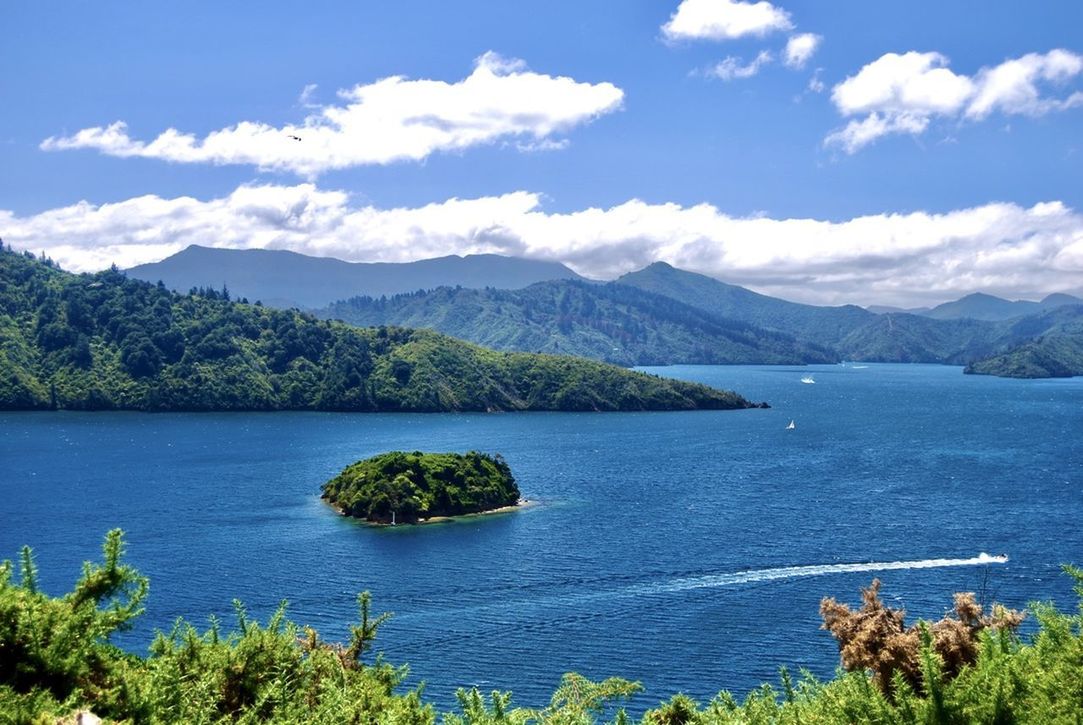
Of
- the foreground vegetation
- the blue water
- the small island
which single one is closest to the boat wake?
the blue water

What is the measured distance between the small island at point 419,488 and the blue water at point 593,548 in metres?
4.21

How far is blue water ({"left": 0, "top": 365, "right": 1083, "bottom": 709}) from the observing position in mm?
68688

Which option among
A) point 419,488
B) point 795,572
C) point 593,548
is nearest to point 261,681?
point 795,572

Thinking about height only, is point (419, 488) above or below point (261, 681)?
below

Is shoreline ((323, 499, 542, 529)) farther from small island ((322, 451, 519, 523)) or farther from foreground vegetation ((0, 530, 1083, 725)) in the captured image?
foreground vegetation ((0, 530, 1083, 725))

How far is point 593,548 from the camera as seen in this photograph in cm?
9812

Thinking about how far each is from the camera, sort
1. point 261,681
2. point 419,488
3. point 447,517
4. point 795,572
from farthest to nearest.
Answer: point 419,488, point 447,517, point 795,572, point 261,681

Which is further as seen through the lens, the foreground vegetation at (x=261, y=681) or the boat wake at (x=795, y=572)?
the boat wake at (x=795, y=572)

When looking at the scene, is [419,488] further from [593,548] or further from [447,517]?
[593,548]

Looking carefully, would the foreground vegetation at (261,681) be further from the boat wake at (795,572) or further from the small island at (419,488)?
the small island at (419,488)

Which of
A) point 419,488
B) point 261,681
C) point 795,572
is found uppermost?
point 261,681

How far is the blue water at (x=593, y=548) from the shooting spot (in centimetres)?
6869

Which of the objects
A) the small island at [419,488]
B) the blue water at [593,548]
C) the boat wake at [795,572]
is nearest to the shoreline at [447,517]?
the small island at [419,488]

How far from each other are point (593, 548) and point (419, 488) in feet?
104
